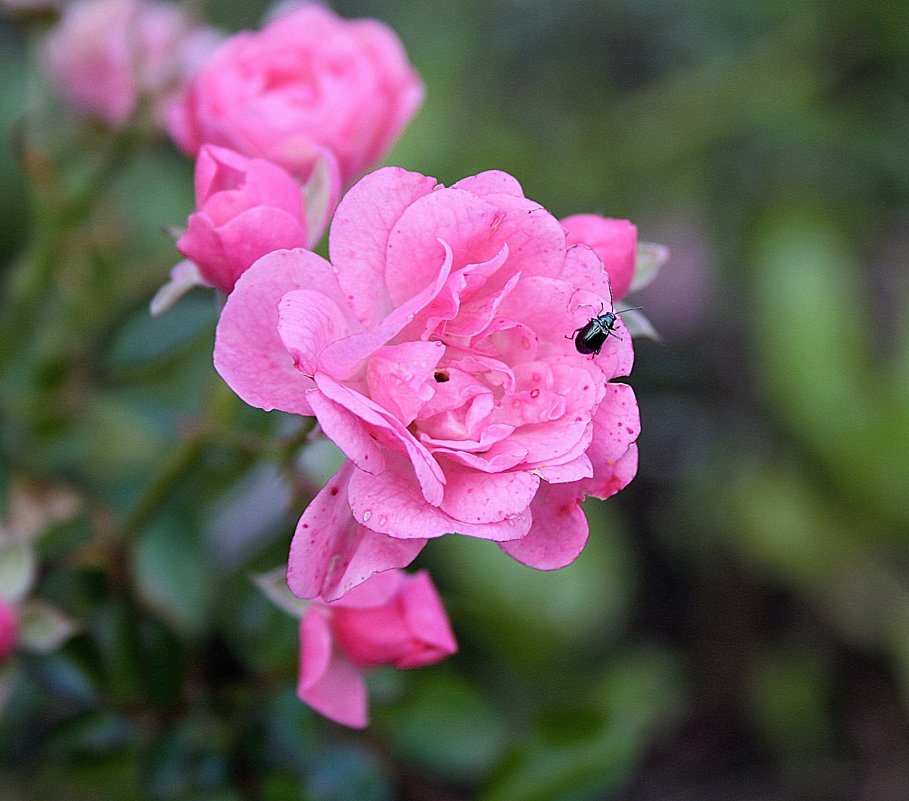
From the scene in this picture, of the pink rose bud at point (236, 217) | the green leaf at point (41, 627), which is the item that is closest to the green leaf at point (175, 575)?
the green leaf at point (41, 627)

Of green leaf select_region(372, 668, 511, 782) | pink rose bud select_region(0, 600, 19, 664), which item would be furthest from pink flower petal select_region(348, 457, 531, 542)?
green leaf select_region(372, 668, 511, 782)

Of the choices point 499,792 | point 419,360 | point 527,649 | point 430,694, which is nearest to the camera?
point 419,360

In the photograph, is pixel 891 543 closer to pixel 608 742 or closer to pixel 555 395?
pixel 608 742

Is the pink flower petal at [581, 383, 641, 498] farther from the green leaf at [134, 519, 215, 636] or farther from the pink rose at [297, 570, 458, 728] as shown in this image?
the green leaf at [134, 519, 215, 636]

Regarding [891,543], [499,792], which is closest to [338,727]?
[499,792]

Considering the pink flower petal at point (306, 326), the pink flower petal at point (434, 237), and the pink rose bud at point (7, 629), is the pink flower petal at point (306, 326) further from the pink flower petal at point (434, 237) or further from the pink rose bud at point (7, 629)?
the pink rose bud at point (7, 629)

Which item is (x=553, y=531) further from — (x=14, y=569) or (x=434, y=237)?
(x=14, y=569)
